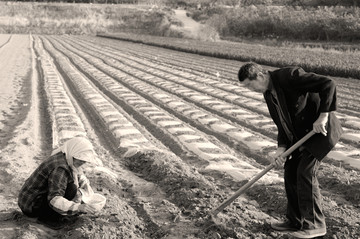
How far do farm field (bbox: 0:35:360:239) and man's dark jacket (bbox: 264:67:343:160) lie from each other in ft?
2.99

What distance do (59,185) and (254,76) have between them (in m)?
1.79

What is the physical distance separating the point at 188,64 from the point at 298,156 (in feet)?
A: 48.1

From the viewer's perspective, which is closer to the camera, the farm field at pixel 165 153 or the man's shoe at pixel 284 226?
the man's shoe at pixel 284 226

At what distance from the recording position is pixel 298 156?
3.75 meters

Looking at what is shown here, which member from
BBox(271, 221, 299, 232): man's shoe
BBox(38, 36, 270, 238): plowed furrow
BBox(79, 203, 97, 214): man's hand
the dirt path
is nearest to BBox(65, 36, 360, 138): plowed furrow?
BBox(38, 36, 270, 238): plowed furrow

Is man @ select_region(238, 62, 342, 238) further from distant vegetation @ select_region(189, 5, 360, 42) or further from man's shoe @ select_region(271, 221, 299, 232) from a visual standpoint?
distant vegetation @ select_region(189, 5, 360, 42)

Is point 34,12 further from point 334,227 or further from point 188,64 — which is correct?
point 334,227

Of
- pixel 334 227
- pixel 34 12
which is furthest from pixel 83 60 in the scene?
pixel 34 12

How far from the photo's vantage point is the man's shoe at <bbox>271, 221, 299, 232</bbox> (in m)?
3.97

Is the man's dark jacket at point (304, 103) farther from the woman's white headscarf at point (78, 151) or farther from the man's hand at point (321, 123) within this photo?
the woman's white headscarf at point (78, 151)

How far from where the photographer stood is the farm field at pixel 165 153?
13.9ft

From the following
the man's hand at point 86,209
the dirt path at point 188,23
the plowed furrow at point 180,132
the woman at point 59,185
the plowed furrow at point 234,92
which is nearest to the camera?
the woman at point 59,185

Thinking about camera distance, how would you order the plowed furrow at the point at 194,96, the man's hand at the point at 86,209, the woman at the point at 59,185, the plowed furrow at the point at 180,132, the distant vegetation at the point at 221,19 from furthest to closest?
the distant vegetation at the point at 221,19 < the plowed furrow at the point at 194,96 < the plowed furrow at the point at 180,132 < the man's hand at the point at 86,209 < the woman at the point at 59,185

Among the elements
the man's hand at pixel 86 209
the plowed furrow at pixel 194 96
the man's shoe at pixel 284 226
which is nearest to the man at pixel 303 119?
the man's shoe at pixel 284 226
